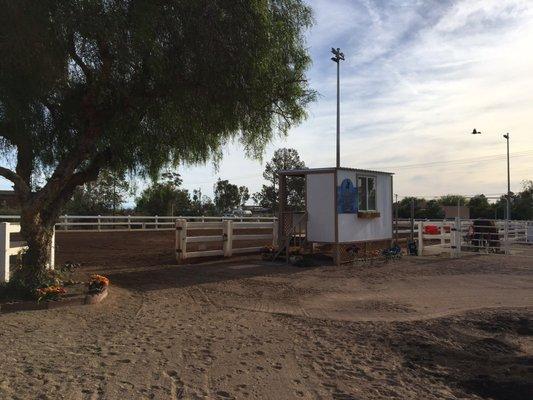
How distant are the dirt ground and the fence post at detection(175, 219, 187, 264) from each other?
306 cm

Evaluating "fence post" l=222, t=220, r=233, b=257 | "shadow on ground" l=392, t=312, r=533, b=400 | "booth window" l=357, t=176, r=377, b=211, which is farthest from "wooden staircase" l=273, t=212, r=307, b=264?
"shadow on ground" l=392, t=312, r=533, b=400

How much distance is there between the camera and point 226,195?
73.7 metres

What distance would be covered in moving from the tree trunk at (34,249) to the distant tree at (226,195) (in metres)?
63.5

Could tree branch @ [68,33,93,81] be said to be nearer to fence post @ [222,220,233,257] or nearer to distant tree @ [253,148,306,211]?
fence post @ [222,220,233,257]

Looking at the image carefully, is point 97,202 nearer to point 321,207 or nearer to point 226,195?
point 226,195

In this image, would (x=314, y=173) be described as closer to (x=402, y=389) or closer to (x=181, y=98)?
(x=181, y=98)

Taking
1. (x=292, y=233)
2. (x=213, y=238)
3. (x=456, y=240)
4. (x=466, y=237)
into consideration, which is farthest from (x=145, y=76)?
(x=466, y=237)

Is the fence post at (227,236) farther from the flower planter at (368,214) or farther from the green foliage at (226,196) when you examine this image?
the green foliage at (226,196)

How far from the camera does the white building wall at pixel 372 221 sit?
1683cm

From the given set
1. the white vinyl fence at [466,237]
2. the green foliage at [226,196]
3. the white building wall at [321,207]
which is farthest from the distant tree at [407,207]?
the white building wall at [321,207]

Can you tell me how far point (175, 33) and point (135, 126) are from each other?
1.99 m

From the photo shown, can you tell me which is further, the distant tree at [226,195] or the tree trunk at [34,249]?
the distant tree at [226,195]

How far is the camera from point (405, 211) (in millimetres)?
67312

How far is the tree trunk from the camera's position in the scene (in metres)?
9.30
